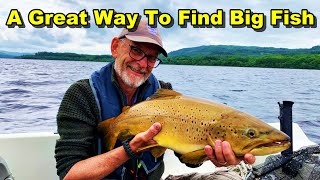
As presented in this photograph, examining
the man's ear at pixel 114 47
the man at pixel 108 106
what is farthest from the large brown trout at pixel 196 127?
the man's ear at pixel 114 47

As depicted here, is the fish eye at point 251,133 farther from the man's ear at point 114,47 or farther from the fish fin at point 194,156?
the man's ear at point 114,47

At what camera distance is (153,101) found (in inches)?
111

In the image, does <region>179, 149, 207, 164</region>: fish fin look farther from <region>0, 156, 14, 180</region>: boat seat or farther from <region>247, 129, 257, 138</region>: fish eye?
<region>0, 156, 14, 180</region>: boat seat

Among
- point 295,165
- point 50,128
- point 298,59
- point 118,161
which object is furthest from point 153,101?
point 298,59

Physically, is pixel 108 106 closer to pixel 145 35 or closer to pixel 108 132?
pixel 108 132

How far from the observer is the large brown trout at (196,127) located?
2.46 metres

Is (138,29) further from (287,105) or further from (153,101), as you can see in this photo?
(287,105)

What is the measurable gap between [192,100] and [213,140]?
1.01 feet

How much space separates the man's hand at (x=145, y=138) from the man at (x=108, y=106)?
0.08 meters

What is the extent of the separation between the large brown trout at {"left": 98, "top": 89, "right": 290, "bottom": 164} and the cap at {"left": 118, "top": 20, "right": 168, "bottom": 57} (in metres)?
0.56

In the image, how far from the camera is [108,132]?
303 centimetres

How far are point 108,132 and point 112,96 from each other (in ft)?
1.26

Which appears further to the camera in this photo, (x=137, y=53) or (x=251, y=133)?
(x=137, y=53)

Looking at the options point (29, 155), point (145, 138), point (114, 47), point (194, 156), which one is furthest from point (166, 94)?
point (29, 155)
